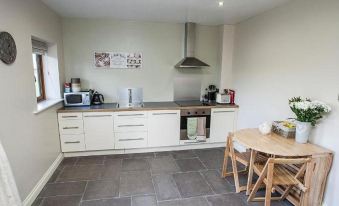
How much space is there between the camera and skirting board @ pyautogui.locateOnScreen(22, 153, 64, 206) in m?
2.18

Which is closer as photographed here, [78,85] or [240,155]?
[240,155]

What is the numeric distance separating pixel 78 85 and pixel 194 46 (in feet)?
7.53

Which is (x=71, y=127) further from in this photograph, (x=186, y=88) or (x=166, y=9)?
(x=166, y=9)

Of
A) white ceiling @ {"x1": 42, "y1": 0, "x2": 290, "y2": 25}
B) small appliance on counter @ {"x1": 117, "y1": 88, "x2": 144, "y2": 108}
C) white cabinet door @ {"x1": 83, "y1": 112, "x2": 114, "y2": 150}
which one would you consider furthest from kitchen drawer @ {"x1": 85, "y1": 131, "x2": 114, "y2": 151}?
white ceiling @ {"x1": 42, "y1": 0, "x2": 290, "y2": 25}

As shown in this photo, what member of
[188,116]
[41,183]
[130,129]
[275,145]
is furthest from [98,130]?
[275,145]

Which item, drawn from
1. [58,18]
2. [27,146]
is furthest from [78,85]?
[27,146]

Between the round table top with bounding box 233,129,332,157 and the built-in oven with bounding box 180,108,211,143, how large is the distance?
3.79ft

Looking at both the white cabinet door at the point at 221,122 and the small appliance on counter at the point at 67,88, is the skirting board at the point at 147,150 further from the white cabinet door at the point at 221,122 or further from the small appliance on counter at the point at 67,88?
the small appliance on counter at the point at 67,88

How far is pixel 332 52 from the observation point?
6.62ft

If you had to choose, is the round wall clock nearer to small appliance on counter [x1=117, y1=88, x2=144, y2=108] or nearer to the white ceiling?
the white ceiling

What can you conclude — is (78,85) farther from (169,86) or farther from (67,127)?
(169,86)

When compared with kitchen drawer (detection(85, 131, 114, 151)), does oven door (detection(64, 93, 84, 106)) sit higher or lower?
higher

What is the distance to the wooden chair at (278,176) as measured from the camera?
74.9 inches

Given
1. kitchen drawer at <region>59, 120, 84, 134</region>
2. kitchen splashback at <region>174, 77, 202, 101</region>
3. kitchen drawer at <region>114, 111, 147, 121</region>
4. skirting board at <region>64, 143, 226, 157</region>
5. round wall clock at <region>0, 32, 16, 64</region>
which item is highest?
round wall clock at <region>0, 32, 16, 64</region>
